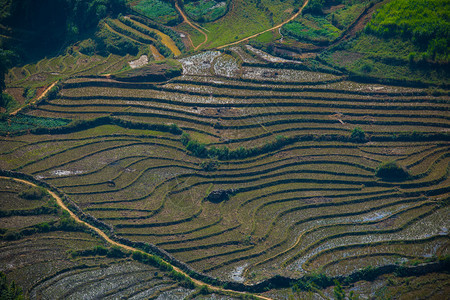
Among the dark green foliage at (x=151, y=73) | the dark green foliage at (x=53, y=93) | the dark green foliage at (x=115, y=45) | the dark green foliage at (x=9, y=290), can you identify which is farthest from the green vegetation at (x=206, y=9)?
the dark green foliage at (x=9, y=290)

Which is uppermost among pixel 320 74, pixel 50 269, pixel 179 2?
pixel 179 2

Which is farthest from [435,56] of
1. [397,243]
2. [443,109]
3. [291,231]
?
[291,231]

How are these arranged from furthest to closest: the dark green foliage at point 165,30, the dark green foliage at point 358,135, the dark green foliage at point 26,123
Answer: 1. the dark green foliage at point 165,30
2. the dark green foliage at point 358,135
3. the dark green foliage at point 26,123

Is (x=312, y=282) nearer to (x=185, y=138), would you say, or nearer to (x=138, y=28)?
(x=185, y=138)

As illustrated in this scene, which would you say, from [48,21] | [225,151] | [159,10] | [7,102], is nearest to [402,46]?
[225,151]

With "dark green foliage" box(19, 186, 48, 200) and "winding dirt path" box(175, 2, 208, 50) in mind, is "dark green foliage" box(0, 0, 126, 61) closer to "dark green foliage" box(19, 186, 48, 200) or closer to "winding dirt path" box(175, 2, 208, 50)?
"winding dirt path" box(175, 2, 208, 50)

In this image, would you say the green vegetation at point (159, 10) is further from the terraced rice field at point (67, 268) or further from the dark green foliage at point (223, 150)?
the terraced rice field at point (67, 268)

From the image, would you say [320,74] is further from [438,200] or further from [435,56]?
[438,200]
